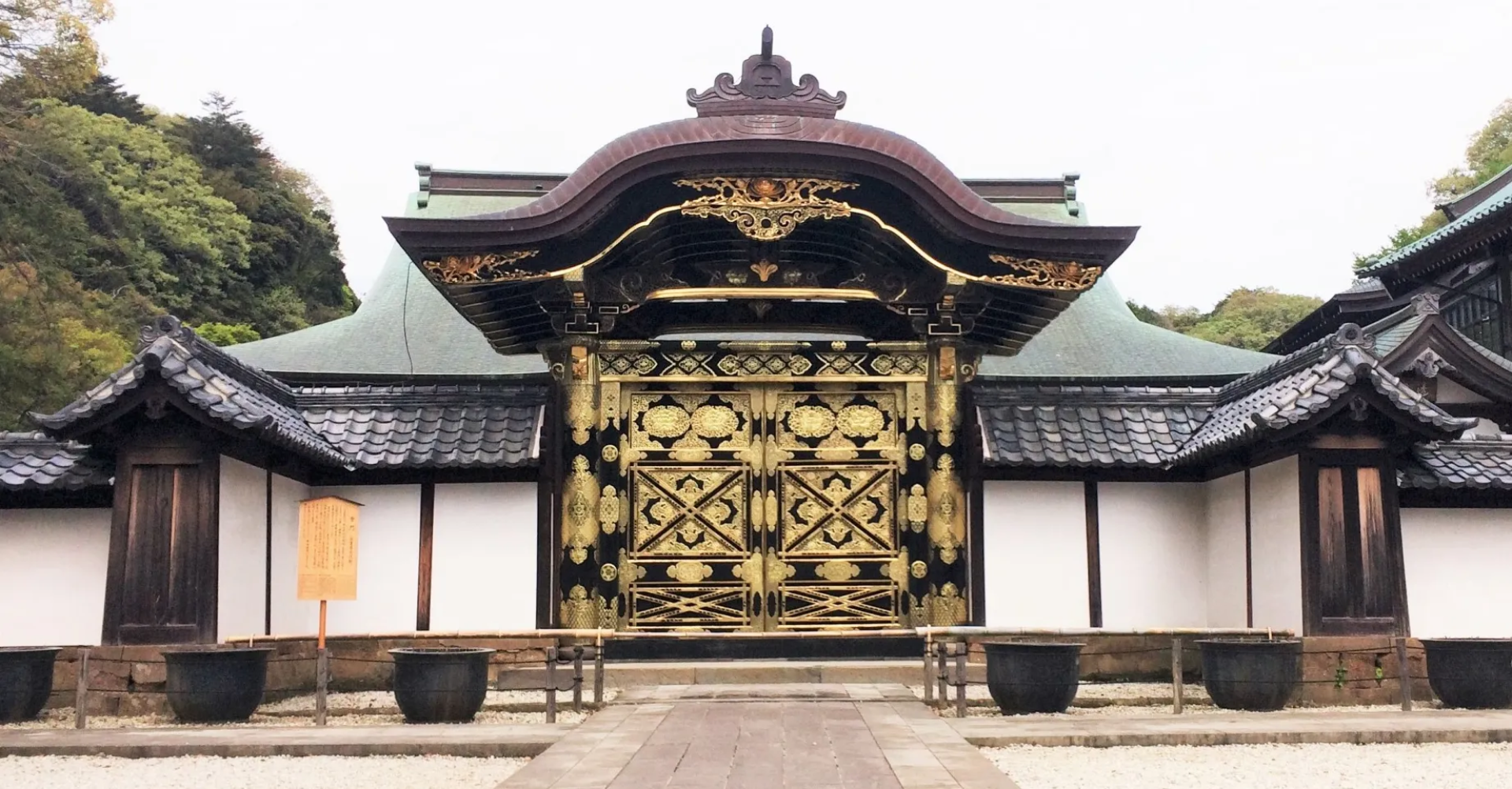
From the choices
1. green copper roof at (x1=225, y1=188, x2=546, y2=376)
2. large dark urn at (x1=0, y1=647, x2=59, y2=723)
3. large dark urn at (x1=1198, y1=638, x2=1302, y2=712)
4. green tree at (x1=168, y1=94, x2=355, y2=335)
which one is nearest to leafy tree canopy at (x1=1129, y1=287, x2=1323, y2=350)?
green tree at (x1=168, y1=94, x2=355, y2=335)

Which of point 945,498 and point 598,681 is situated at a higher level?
point 945,498

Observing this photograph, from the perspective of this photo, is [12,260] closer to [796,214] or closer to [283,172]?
[796,214]

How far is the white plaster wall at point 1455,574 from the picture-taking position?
13.0m

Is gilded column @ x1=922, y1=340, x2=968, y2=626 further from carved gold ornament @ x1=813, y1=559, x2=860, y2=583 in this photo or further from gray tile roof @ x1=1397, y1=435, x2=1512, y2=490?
gray tile roof @ x1=1397, y1=435, x2=1512, y2=490

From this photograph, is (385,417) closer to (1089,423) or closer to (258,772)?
(258,772)

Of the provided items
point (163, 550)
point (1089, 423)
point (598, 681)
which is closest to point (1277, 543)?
point (1089, 423)

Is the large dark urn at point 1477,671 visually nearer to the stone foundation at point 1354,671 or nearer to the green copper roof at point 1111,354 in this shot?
the stone foundation at point 1354,671

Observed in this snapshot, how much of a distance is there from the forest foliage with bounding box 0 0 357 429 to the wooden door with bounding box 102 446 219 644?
20.5m

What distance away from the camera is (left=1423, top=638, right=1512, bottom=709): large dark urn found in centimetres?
1110

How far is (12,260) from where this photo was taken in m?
32.0

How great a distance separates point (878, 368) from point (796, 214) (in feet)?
7.44

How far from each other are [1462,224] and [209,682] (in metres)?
26.3

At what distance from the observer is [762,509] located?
1442cm

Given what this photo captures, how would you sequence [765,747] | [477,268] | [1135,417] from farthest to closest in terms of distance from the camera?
[1135,417] → [477,268] → [765,747]
